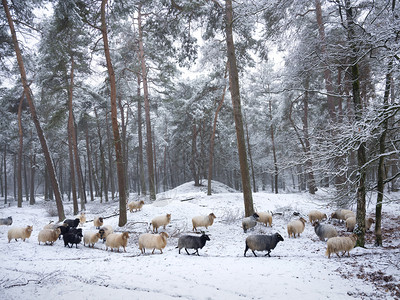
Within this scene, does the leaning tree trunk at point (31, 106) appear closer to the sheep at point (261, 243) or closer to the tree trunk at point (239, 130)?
the tree trunk at point (239, 130)

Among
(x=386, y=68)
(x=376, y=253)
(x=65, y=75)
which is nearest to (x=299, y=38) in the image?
(x=386, y=68)

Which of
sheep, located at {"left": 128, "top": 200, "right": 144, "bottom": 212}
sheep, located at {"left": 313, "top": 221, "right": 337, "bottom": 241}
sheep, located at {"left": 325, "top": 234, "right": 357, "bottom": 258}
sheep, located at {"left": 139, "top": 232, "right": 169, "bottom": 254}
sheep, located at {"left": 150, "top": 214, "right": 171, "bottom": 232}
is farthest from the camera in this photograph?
sheep, located at {"left": 128, "top": 200, "right": 144, "bottom": 212}

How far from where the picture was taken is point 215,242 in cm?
876

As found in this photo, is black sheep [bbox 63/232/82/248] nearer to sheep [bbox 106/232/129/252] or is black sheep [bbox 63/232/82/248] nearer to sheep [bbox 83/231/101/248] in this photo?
sheep [bbox 83/231/101/248]

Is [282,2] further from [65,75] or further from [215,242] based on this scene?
[65,75]

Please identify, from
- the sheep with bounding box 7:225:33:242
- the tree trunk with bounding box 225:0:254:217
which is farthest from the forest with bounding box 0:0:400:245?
the sheep with bounding box 7:225:33:242

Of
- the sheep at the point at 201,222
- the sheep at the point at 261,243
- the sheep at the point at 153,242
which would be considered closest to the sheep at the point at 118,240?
the sheep at the point at 153,242

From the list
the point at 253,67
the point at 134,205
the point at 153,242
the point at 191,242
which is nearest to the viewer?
the point at 191,242

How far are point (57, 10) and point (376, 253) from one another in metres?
14.4

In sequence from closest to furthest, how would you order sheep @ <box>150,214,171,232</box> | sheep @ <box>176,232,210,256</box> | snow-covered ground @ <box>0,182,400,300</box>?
snow-covered ground @ <box>0,182,400,300</box> → sheep @ <box>176,232,210,256</box> → sheep @ <box>150,214,171,232</box>

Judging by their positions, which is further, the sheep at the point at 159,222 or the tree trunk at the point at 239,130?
the tree trunk at the point at 239,130

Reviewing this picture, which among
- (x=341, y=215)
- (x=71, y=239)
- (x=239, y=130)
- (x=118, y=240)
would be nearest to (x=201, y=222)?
(x=118, y=240)

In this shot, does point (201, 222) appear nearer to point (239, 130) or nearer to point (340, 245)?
point (239, 130)

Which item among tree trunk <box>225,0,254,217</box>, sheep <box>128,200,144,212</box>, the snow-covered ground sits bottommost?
the snow-covered ground
